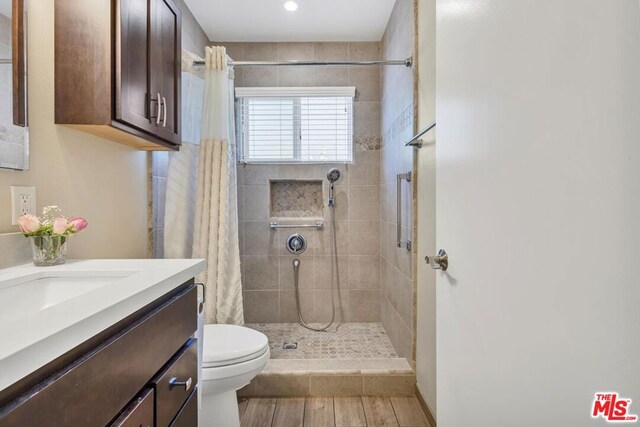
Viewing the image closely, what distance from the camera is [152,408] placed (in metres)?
0.78

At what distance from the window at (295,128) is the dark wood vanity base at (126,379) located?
2116 mm

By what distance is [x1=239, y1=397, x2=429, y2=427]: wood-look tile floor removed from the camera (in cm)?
176

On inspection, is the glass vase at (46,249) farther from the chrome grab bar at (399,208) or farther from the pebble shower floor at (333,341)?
the chrome grab bar at (399,208)

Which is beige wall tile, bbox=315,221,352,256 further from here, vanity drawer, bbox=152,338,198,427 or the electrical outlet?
the electrical outlet

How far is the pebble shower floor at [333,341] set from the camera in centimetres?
238

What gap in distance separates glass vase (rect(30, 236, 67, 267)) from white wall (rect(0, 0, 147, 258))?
0.09m

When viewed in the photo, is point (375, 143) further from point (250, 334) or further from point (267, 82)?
point (250, 334)

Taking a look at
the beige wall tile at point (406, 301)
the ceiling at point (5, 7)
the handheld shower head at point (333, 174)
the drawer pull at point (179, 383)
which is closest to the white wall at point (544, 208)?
the drawer pull at point (179, 383)

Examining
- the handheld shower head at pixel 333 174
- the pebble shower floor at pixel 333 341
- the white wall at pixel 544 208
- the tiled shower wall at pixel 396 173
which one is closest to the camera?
the white wall at pixel 544 208

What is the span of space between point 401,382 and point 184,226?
5.23 feet

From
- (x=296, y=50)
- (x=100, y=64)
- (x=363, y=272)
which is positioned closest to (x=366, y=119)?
(x=296, y=50)

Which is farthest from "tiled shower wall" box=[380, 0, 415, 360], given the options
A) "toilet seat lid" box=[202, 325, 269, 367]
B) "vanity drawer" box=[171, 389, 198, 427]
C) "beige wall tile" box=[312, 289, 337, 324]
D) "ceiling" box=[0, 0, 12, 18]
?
"ceiling" box=[0, 0, 12, 18]

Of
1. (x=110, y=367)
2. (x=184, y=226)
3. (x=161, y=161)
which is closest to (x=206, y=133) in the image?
(x=161, y=161)

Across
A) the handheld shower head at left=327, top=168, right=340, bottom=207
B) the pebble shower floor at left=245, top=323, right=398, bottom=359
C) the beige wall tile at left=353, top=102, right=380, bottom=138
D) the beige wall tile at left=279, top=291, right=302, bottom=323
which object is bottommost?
the pebble shower floor at left=245, top=323, right=398, bottom=359
